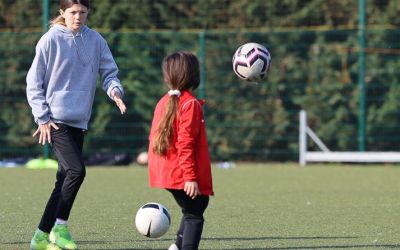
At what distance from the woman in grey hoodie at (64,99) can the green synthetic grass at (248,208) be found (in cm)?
31

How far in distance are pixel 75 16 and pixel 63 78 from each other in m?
0.44

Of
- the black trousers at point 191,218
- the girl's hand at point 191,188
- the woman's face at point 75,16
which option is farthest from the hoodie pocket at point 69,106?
the girl's hand at point 191,188

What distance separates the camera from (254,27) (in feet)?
59.2

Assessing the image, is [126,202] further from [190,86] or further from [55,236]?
[190,86]

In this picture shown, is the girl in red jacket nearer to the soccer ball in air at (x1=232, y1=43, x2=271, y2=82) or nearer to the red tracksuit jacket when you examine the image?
the red tracksuit jacket

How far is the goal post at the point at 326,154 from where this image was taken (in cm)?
1652

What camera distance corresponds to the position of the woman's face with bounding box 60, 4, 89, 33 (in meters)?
7.05

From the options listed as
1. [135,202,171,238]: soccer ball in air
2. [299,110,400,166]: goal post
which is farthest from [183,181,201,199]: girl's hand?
[299,110,400,166]: goal post

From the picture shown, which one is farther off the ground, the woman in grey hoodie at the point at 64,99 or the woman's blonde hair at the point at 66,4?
the woman's blonde hair at the point at 66,4

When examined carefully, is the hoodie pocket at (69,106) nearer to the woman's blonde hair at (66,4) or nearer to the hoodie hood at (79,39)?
the hoodie hood at (79,39)

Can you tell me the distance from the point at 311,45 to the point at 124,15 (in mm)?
3322

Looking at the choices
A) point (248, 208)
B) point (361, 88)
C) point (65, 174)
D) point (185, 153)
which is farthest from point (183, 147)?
point (361, 88)

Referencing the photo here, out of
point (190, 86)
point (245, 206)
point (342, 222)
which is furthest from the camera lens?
point (245, 206)

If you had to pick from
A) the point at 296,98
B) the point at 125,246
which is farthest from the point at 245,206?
the point at 296,98
